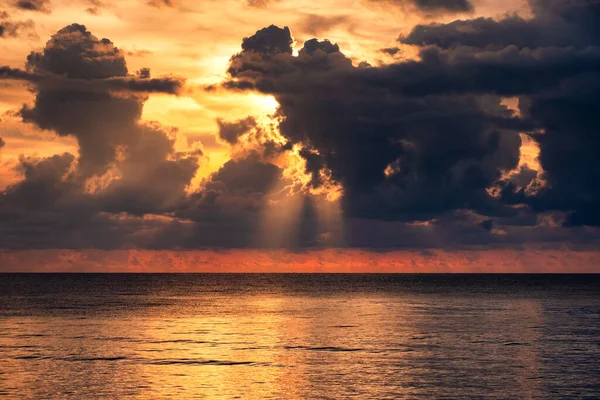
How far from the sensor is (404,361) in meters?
71.2

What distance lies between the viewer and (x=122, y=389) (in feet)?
186

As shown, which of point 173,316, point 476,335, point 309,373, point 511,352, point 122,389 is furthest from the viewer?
point 173,316

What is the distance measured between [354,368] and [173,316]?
2663 inches

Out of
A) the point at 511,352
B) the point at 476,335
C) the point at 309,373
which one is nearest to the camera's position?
the point at 309,373

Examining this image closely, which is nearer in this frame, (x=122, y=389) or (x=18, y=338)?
(x=122, y=389)

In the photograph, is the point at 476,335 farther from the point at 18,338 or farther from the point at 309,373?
the point at 18,338

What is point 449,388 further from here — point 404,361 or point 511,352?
point 511,352

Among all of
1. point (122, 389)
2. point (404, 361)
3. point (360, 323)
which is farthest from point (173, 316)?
point (122, 389)

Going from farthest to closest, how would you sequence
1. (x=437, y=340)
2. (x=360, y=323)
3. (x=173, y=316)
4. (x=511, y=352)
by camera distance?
(x=173, y=316)
(x=360, y=323)
(x=437, y=340)
(x=511, y=352)

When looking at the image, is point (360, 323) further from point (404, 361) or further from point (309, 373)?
point (309, 373)

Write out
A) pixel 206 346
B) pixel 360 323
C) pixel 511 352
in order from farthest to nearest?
pixel 360 323, pixel 206 346, pixel 511 352

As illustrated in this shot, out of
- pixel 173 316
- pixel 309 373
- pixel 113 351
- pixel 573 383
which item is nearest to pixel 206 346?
pixel 113 351

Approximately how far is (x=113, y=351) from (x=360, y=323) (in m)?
45.8

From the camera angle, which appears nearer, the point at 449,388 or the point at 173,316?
the point at 449,388
